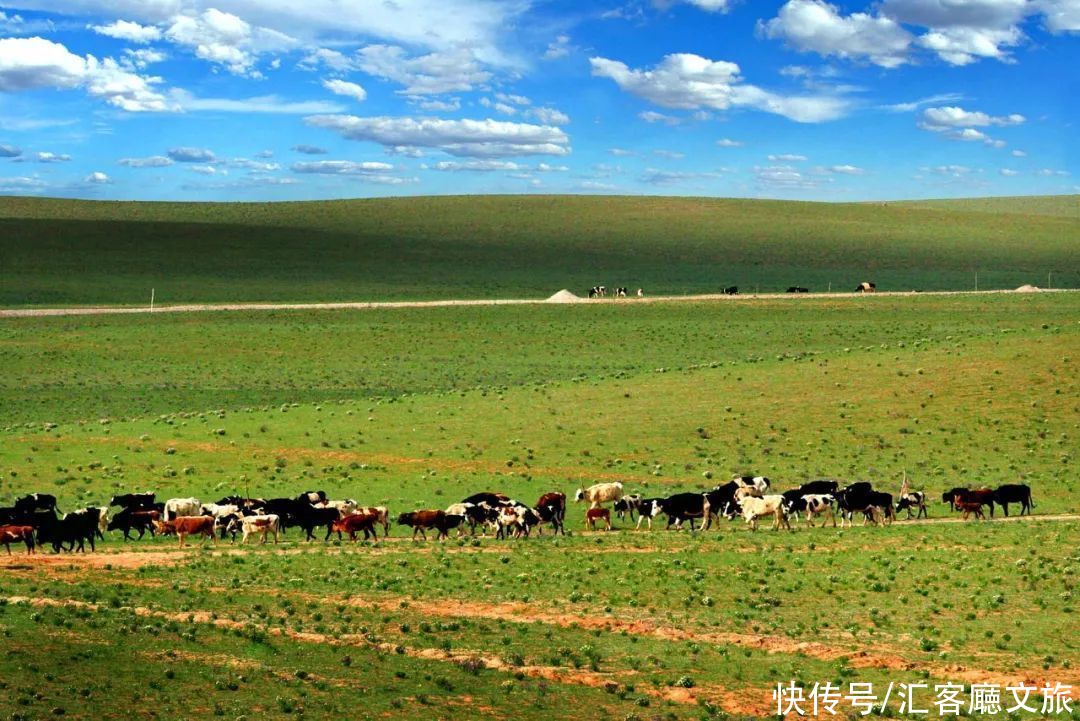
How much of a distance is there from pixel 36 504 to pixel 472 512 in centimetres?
1243

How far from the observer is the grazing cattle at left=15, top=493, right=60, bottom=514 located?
113 feet

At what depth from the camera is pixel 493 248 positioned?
456 feet

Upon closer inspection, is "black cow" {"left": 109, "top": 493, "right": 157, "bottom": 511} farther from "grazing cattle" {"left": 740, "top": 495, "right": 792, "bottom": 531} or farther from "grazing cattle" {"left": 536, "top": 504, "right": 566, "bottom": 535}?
"grazing cattle" {"left": 740, "top": 495, "right": 792, "bottom": 531}

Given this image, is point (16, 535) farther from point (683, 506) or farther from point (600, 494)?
point (683, 506)

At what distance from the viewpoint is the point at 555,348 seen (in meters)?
75.4

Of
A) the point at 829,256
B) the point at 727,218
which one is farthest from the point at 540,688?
the point at 727,218

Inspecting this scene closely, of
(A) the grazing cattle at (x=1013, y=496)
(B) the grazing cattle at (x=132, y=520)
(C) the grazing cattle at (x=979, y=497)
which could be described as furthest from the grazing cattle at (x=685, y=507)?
(B) the grazing cattle at (x=132, y=520)

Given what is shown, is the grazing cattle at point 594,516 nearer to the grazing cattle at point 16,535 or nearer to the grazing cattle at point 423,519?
the grazing cattle at point 423,519

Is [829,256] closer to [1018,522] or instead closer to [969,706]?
[1018,522]

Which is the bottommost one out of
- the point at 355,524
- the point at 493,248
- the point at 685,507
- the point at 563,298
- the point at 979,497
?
the point at 355,524

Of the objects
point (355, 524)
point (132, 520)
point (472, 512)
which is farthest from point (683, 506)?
point (132, 520)

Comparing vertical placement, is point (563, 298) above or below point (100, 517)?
above

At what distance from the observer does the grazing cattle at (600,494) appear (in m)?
37.0

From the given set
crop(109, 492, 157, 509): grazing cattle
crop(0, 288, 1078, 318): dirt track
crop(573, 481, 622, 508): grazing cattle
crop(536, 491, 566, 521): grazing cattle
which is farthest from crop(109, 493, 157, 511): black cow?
crop(0, 288, 1078, 318): dirt track
